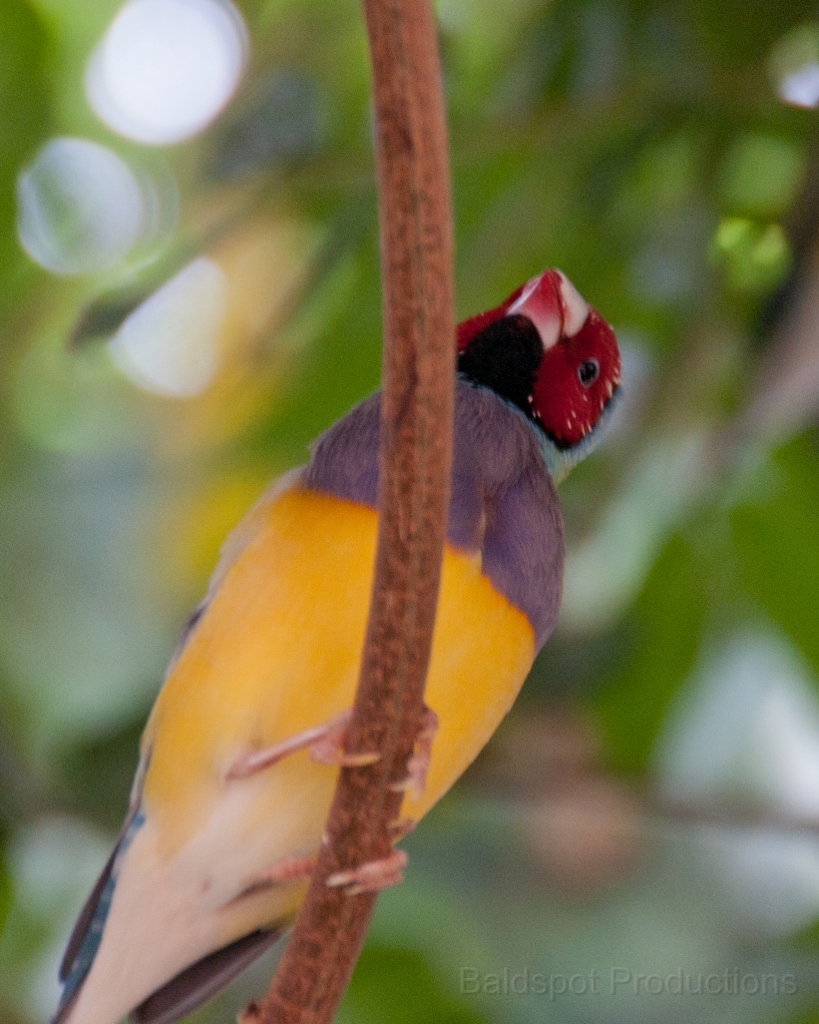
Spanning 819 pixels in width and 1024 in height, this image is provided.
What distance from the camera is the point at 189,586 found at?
9.46 feet

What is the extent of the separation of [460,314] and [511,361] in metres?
0.60

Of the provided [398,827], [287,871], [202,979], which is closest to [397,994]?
[202,979]

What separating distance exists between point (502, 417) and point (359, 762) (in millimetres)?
784

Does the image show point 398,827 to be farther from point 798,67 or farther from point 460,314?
point 798,67

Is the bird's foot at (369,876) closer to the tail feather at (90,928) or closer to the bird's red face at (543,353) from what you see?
the tail feather at (90,928)

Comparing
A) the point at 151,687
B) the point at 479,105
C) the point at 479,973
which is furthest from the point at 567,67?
the point at 479,973

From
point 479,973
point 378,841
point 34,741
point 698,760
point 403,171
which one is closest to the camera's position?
point 403,171

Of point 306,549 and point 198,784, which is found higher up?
point 306,549

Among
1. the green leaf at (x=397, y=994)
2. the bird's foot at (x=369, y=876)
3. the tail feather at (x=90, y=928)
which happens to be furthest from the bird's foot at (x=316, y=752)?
the green leaf at (x=397, y=994)

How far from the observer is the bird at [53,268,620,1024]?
163 cm

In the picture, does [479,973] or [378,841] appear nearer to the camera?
[378,841]

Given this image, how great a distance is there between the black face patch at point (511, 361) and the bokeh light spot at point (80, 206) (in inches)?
46.9

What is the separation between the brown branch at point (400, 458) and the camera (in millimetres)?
933

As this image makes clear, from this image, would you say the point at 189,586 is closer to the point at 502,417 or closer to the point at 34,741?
the point at 34,741
